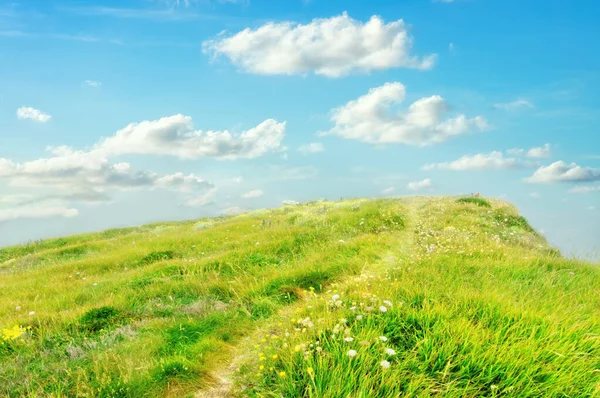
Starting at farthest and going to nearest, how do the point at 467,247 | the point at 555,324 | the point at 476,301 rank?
the point at 467,247 < the point at 476,301 < the point at 555,324

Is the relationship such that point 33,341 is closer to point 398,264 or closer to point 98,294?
point 98,294

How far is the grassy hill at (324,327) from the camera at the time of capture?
15.4 feet

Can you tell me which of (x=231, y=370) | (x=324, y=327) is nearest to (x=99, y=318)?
(x=231, y=370)

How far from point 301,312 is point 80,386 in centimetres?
314

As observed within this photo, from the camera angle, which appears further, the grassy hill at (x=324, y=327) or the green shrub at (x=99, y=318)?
the green shrub at (x=99, y=318)

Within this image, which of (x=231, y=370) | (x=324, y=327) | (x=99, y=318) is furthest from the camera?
(x=99, y=318)

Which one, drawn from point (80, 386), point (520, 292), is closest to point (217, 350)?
point (80, 386)

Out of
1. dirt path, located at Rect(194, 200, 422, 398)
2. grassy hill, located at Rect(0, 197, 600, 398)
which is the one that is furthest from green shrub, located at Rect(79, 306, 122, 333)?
dirt path, located at Rect(194, 200, 422, 398)

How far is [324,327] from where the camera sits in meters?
5.45

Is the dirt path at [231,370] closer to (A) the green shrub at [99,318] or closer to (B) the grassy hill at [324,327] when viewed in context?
(B) the grassy hill at [324,327]

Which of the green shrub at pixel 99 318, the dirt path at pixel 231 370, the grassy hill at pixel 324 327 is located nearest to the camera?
the grassy hill at pixel 324 327

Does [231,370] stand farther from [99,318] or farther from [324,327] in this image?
[99,318]

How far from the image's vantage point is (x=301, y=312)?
6535 millimetres

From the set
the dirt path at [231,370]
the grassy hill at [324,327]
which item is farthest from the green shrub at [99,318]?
the dirt path at [231,370]
